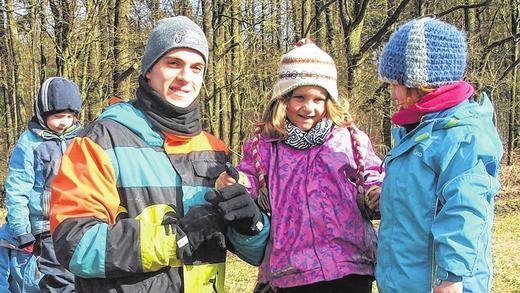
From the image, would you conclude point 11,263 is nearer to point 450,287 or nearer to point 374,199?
point 374,199

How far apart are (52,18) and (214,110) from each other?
4.71m

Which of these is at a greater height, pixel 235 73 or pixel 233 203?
pixel 235 73

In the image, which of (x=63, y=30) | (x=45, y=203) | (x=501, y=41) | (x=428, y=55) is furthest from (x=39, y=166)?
(x=501, y=41)

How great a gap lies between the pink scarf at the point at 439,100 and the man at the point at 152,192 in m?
0.81

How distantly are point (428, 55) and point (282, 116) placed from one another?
0.80 m

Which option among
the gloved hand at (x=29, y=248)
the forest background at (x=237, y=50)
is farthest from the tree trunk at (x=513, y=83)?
the gloved hand at (x=29, y=248)

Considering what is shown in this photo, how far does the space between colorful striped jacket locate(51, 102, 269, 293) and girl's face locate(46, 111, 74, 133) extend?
2.51 meters

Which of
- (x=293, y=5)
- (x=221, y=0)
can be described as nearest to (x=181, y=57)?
(x=221, y=0)

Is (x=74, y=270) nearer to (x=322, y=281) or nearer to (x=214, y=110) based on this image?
(x=322, y=281)

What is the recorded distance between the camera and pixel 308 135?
112 inches

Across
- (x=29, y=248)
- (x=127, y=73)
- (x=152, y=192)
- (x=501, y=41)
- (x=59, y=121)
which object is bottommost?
(x=29, y=248)

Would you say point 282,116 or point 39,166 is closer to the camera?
point 282,116

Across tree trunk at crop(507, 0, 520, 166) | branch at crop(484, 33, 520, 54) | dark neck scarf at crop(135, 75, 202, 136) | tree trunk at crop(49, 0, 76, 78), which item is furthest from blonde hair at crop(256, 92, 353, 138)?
tree trunk at crop(507, 0, 520, 166)

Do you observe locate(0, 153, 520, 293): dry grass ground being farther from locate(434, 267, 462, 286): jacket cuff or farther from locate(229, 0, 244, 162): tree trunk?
locate(229, 0, 244, 162): tree trunk
